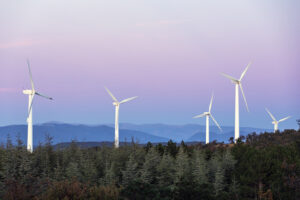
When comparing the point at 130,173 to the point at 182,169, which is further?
the point at 130,173

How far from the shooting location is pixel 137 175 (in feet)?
49.2

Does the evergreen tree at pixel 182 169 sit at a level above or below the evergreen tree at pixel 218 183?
above

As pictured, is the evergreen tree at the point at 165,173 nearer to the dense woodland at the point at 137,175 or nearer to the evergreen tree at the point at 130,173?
the dense woodland at the point at 137,175

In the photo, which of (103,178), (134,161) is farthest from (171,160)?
(103,178)

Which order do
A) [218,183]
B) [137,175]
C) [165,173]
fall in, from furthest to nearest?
[137,175] < [165,173] < [218,183]

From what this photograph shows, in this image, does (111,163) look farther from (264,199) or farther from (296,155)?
Answer: (296,155)

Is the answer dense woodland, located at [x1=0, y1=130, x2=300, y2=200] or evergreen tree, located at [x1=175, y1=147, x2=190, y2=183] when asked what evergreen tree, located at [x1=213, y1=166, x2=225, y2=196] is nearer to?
dense woodland, located at [x1=0, y1=130, x2=300, y2=200]

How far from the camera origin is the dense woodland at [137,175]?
42.3 feet

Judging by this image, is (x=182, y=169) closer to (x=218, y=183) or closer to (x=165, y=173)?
(x=165, y=173)

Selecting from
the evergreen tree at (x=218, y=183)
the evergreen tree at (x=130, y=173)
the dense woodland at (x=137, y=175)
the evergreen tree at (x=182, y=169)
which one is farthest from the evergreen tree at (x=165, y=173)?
the evergreen tree at (x=218, y=183)

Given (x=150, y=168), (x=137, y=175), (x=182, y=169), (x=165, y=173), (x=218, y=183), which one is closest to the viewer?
(x=218, y=183)

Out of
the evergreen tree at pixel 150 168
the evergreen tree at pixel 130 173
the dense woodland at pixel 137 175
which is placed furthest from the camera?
the evergreen tree at pixel 130 173

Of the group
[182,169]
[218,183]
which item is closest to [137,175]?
[182,169]

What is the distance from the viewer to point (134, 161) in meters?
15.7
